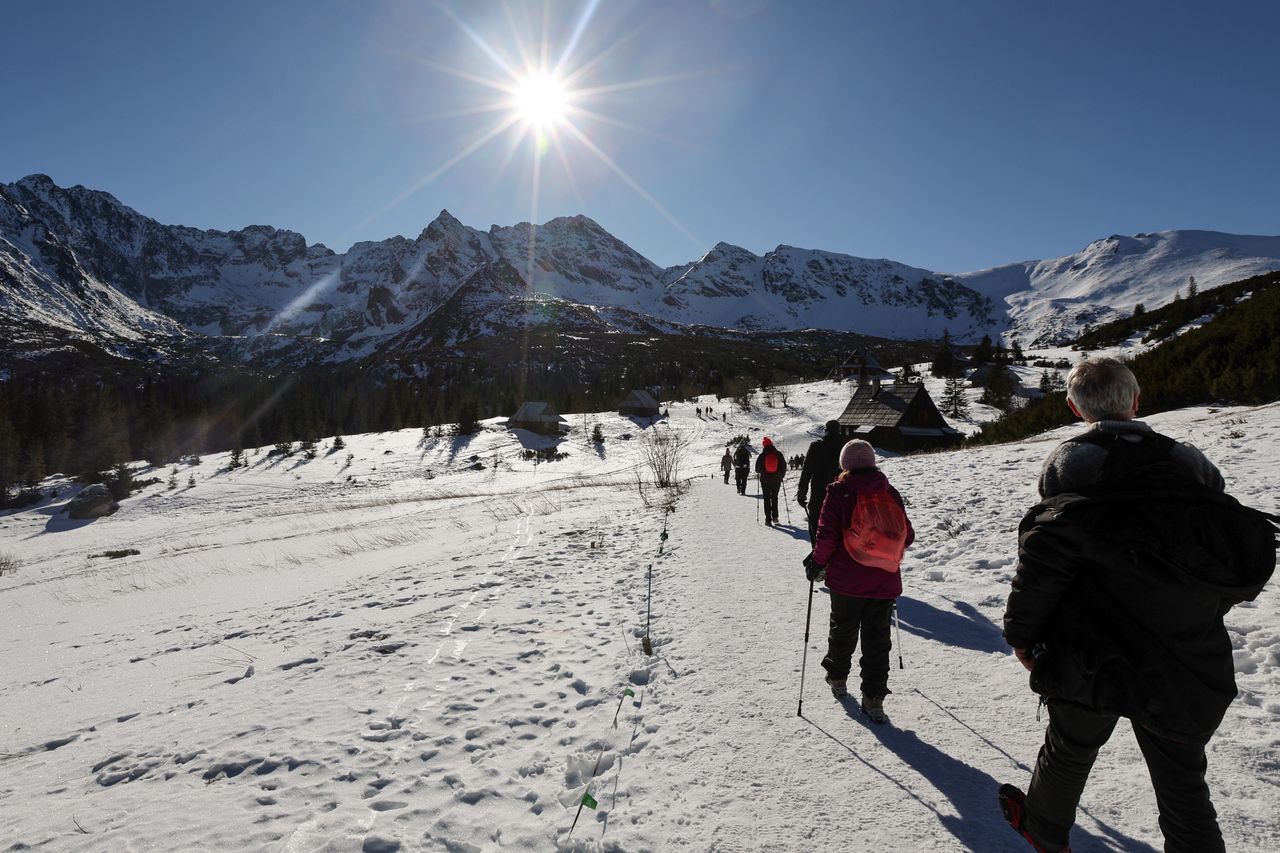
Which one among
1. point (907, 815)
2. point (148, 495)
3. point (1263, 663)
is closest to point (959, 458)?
point (1263, 663)

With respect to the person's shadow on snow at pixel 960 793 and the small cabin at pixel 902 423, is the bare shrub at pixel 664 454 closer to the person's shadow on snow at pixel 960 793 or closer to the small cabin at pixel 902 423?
the small cabin at pixel 902 423

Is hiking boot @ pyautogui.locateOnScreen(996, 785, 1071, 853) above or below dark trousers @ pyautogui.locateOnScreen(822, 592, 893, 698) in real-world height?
below

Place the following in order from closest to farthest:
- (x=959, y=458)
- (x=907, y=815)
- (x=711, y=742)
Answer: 1. (x=907, y=815)
2. (x=711, y=742)
3. (x=959, y=458)

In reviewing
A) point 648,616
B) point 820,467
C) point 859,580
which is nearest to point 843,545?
point 859,580

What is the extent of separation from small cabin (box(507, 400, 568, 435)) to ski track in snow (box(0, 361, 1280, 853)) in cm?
5381

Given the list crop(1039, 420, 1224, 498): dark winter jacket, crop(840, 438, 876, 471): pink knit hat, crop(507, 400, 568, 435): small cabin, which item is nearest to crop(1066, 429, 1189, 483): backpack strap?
crop(1039, 420, 1224, 498): dark winter jacket

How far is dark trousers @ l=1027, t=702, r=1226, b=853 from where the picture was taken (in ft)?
7.80

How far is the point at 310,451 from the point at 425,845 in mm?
55428

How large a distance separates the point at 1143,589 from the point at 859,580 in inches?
91.2

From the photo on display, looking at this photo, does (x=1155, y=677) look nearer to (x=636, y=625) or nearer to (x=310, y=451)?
(x=636, y=625)

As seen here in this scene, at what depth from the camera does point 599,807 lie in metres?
3.70

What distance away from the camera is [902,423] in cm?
3584

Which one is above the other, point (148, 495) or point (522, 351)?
point (522, 351)

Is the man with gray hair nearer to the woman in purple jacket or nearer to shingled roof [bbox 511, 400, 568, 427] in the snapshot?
the woman in purple jacket
